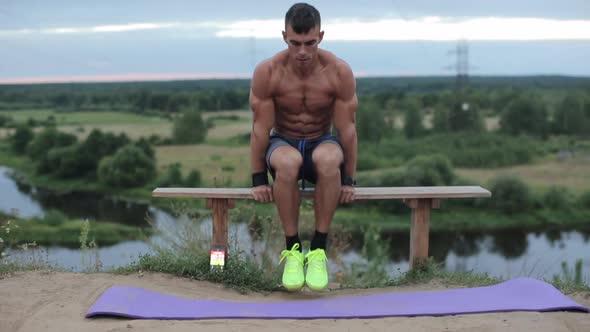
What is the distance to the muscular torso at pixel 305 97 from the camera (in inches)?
207

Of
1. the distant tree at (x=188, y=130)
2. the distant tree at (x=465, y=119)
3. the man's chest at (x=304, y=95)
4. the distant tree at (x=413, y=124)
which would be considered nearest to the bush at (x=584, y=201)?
the distant tree at (x=465, y=119)

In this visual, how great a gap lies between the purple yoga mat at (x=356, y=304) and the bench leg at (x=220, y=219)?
87 cm

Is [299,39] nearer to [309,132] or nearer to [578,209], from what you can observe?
[309,132]

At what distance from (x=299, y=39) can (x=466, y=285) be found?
230 cm

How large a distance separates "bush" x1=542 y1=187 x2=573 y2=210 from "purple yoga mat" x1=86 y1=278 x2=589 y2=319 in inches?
1255

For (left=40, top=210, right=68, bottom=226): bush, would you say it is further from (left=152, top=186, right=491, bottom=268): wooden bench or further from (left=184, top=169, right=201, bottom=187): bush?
(left=152, top=186, right=491, bottom=268): wooden bench

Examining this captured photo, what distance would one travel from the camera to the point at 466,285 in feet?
17.5

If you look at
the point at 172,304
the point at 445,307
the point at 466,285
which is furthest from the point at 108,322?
the point at 466,285

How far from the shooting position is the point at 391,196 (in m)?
5.49

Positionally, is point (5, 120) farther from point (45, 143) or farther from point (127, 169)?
point (127, 169)

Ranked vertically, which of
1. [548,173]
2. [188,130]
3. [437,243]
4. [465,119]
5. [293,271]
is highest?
[293,271]

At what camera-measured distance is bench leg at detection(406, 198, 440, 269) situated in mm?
5773

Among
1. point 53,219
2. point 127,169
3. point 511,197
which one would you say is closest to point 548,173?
point 511,197

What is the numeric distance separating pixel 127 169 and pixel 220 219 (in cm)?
3635
